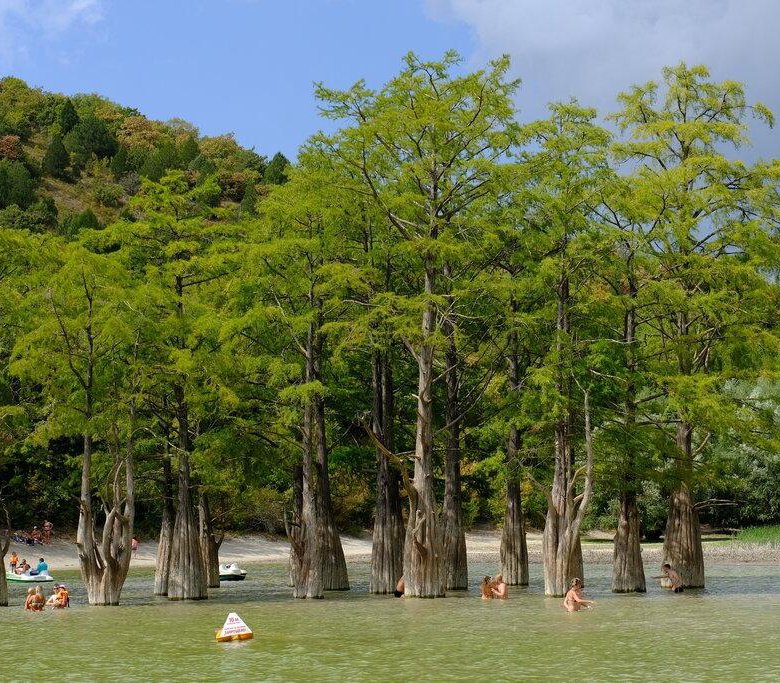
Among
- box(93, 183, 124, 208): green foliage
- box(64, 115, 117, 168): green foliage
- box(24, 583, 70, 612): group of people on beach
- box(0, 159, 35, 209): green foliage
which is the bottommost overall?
box(24, 583, 70, 612): group of people on beach

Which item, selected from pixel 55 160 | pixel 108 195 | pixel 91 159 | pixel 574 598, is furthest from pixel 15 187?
pixel 574 598

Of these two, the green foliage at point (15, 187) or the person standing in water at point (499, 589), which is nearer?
the person standing in water at point (499, 589)

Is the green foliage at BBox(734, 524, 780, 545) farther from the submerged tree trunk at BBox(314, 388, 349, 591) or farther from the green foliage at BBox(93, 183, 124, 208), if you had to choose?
the green foliage at BBox(93, 183, 124, 208)

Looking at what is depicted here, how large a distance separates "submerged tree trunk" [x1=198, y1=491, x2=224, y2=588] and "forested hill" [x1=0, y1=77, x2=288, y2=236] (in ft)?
181

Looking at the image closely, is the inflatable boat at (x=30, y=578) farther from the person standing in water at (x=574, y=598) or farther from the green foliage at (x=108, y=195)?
the green foliage at (x=108, y=195)

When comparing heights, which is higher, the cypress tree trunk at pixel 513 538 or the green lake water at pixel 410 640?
the cypress tree trunk at pixel 513 538

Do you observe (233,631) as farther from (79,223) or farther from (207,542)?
(79,223)

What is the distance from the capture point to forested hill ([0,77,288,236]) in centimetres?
11325

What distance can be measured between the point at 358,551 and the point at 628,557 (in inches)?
1490

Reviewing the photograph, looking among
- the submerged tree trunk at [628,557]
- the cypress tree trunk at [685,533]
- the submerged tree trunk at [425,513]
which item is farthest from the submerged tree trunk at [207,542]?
the cypress tree trunk at [685,533]

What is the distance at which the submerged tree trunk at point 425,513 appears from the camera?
3984cm

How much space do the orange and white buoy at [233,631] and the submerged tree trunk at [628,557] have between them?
58.8 ft

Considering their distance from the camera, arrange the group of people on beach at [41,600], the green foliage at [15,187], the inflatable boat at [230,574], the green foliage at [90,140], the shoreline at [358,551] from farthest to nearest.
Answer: the green foliage at [90,140], the green foliage at [15,187], the shoreline at [358,551], the inflatable boat at [230,574], the group of people on beach at [41,600]

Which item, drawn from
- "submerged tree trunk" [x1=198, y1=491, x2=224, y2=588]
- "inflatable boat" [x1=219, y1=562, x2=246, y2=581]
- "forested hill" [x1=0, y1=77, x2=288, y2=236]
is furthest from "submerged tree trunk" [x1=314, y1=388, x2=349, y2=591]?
"forested hill" [x1=0, y1=77, x2=288, y2=236]
